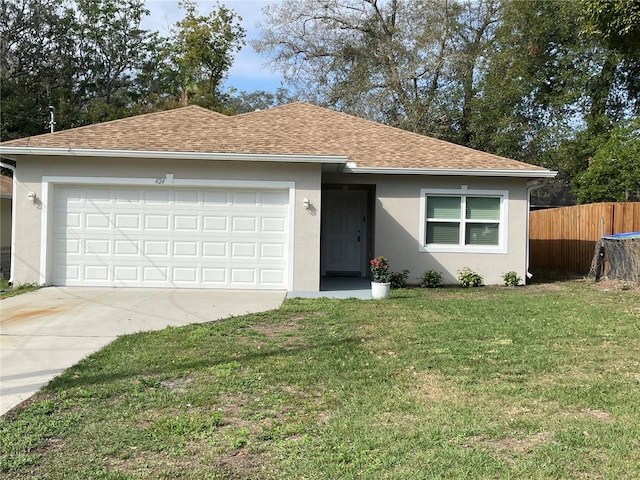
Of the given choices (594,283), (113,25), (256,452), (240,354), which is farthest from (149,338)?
(113,25)

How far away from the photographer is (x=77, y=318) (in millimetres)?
7887

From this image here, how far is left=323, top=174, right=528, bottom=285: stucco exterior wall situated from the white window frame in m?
0.08

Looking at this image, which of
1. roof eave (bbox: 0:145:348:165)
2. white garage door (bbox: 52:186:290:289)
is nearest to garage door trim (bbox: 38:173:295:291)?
white garage door (bbox: 52:186:290:289)

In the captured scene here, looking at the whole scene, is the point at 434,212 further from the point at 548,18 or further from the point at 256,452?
the point at 548,18

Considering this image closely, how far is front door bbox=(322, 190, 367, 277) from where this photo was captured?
1422 cm

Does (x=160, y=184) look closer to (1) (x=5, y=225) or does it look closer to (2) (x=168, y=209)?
(2) (x=168, y=209)

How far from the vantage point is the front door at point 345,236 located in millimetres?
14219

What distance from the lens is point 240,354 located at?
19.5 ft

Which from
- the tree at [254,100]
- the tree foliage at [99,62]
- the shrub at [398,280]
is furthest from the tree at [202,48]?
the shrub at [398,280]

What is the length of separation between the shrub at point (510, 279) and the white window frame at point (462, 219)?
0.56m

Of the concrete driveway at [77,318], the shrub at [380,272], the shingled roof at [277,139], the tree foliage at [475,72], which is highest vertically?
the tree foliage at [475,72]

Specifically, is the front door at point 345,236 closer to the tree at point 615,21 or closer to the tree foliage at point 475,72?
the tree at point 615,21

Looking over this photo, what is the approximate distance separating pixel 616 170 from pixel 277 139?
12855mm

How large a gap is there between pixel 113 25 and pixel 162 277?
27066 mm
